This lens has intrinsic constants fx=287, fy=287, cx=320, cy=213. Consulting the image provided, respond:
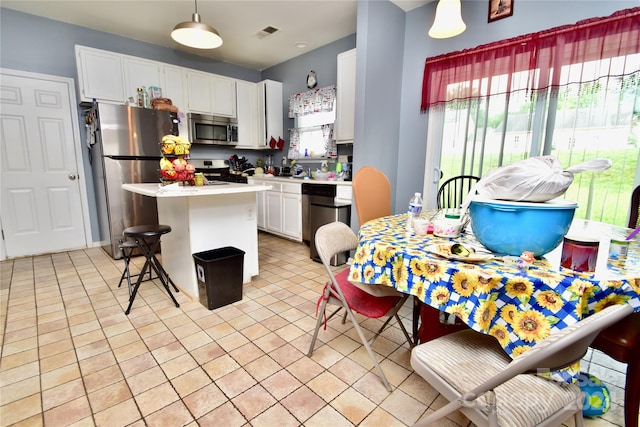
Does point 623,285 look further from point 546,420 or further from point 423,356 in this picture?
point 423,356

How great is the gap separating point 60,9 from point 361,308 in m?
4.54

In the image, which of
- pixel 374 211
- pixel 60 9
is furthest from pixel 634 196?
pixel 60 9

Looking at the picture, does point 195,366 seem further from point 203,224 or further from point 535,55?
point 535,55

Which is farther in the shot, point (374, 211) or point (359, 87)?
point (359, 87)

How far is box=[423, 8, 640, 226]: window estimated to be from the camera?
213cm

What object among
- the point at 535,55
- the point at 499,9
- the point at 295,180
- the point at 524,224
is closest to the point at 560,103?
the point at 535,55

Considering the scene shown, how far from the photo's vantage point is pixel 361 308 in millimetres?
1451

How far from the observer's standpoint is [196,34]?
249 cm

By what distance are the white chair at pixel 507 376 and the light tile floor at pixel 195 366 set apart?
0.48 meters

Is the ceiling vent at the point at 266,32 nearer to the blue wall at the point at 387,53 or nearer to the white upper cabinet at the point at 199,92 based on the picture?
the blue wall at the point at 387,53

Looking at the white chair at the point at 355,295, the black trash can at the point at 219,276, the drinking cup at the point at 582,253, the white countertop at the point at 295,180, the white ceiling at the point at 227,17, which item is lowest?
the black trash can at the point at 219,276

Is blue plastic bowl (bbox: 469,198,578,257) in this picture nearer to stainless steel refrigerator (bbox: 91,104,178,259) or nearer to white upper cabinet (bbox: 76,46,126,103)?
stainless steel refrigerator (bbox: 91,104,178,259)

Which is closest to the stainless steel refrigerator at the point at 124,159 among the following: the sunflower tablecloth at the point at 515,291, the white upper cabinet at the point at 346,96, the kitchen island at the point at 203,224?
the kitchen island at the point at 203,224

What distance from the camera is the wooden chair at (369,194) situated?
1975 mm
